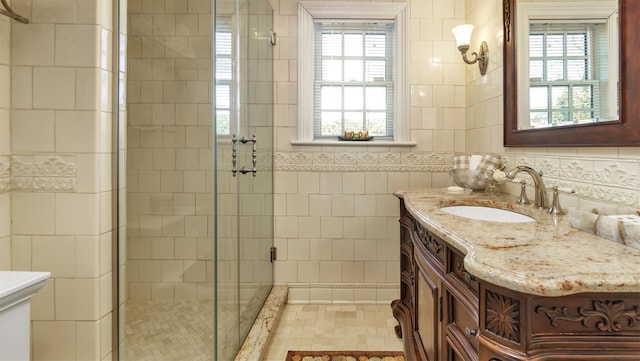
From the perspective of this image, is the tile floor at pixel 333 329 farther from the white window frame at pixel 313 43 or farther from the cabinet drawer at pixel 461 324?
the white window frame at pixel 313 43

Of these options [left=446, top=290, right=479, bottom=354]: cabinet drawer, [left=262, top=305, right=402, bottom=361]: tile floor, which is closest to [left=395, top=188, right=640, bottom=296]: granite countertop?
[left=446, top=290, right=479, bottom=354]: cabinet drawer

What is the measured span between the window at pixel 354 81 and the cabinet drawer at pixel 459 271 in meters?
1.58

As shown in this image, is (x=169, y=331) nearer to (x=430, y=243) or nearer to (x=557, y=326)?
(x=430, y=243)

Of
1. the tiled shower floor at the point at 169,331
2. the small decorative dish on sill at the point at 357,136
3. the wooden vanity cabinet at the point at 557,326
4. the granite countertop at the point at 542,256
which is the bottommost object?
the tiled shower floor at the point at 169,331

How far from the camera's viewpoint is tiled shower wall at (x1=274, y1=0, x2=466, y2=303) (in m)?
2.49

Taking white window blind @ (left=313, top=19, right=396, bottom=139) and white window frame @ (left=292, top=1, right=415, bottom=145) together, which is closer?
white window frame @ (left=292, top=1, right=415, bottom=145)

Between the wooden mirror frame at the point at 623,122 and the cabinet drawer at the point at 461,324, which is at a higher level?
the wooden mirror frame at the point at 623,122

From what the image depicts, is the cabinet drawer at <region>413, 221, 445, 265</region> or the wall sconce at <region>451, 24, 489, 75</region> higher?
the wall sconce at <region>451, 24, 489, 75</region>

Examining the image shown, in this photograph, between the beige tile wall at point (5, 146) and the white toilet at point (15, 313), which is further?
the beige tile wall at point (5, 146)

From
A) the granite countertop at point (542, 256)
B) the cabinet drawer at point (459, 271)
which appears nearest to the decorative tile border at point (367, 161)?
the granite countertop at point (542, 256)

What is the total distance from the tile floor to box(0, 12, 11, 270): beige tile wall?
1324mm

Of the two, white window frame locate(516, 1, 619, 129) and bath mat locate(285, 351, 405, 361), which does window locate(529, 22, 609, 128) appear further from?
bath mat locate(285, 351, 405, 361)

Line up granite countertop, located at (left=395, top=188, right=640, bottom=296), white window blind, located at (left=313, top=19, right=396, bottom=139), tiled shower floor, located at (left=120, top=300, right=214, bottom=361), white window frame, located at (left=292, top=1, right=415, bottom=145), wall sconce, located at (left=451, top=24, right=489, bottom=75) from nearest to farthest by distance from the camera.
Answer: granite countertop, located at (left=395, top=188, right=640, bottom=296), tiled shower floor, located at (left=120, top=300, right=214, bottom=361), wall sconce, located at (left=451, top=24, right=489, bottom=75), white window frame, located at (left=292, top=1, right=415, bottom=145), white window blind, located at (left=313, top=19, right=396, bottom=139)

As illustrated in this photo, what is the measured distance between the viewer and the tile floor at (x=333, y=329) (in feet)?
6.54
